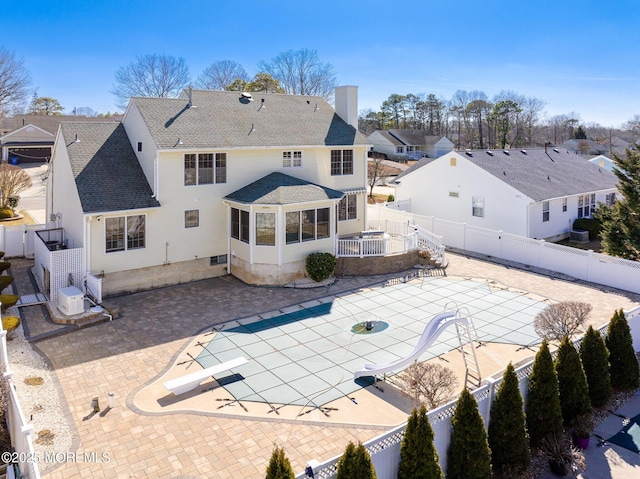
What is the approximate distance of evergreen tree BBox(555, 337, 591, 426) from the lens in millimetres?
10516

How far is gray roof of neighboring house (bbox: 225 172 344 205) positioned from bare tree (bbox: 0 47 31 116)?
46734mm

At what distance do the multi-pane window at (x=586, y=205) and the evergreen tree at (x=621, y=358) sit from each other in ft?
63.5

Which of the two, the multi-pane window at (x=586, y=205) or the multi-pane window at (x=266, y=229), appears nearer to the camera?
the multi-pane window at (x=266, y=229)

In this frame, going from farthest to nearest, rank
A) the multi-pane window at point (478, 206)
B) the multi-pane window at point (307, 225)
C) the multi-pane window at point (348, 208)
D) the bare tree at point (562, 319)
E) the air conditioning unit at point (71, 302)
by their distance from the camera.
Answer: the multi-pane window at point (478, 206)
the multi-pane window at point (348, 208)
the multi-pane window at point (307, 225)
the air conditioning unit at point (71, 302)
the bare tree at point (562, 319)

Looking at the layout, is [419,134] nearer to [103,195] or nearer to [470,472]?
[103,195]

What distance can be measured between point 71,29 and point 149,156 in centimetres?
2484

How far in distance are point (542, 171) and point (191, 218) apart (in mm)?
22504

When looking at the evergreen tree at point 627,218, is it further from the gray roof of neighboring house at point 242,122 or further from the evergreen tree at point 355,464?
the evergreen tree at point 355,464

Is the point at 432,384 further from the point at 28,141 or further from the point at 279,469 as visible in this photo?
the point at 28,141

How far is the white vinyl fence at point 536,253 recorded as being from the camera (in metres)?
19.2

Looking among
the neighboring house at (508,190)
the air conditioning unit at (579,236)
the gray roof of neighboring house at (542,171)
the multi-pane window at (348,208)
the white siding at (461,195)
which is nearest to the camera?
the multi-pane window at (348,208)

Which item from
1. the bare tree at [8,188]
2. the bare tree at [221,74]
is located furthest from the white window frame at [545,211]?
the bare tree at [221,74]

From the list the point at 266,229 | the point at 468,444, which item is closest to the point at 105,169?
the point at 266,229

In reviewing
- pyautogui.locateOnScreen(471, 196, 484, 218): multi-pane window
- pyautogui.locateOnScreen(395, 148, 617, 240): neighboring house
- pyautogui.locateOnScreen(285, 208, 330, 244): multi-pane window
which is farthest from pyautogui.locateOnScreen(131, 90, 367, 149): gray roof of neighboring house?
pyautogui.locateOnScreen(471, 196, 484, 218): multi-pane window
